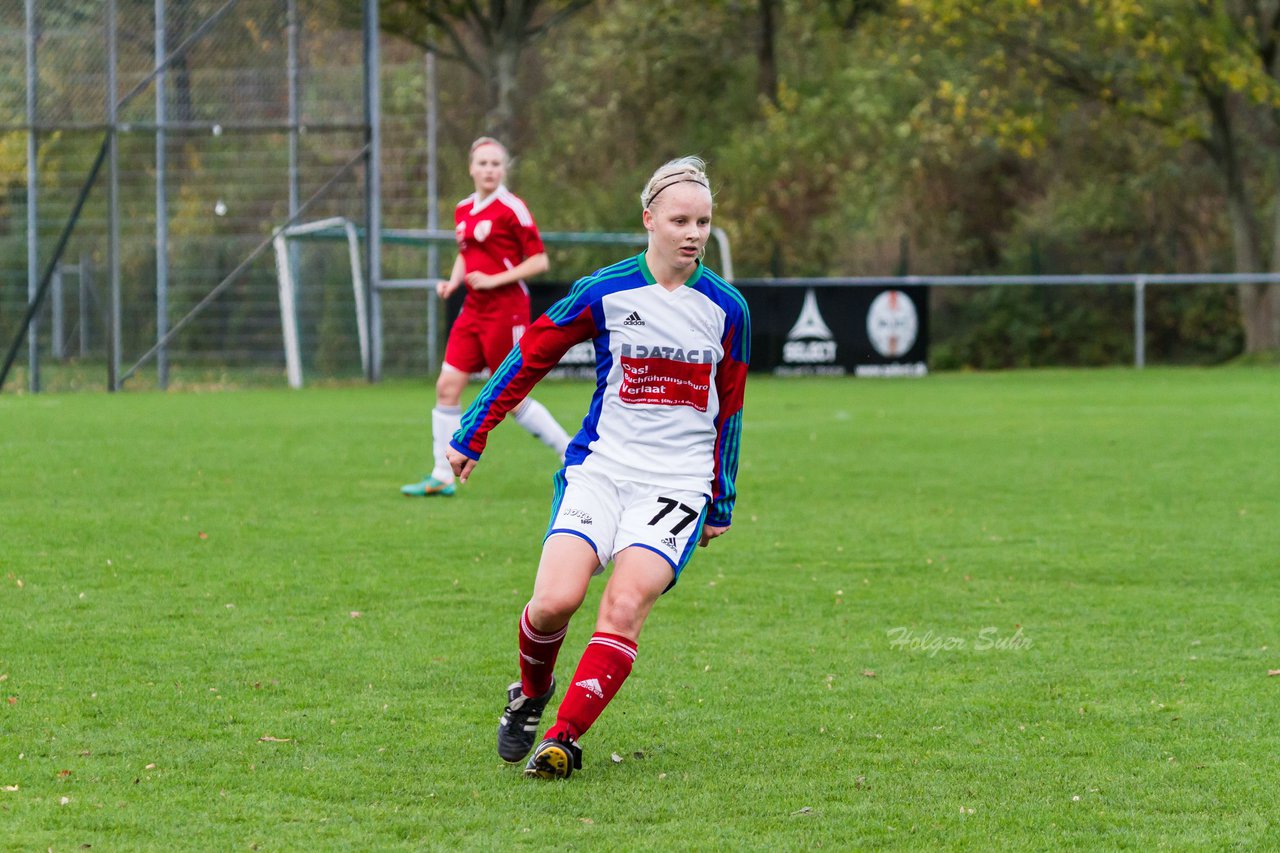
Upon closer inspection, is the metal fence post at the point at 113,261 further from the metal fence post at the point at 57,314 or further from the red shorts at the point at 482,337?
the red shorts at the point at 482,337

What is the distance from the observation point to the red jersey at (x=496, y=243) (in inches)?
411

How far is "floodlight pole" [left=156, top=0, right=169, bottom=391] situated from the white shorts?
18853mm

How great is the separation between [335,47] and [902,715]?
→ 2014 cm

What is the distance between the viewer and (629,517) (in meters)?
4.60

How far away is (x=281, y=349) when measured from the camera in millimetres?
23375

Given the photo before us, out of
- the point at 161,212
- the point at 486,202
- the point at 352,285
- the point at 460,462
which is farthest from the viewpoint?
the point at 352,285

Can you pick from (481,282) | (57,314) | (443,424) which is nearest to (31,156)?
(57,314)

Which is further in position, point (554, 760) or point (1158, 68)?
point (1158, 68)

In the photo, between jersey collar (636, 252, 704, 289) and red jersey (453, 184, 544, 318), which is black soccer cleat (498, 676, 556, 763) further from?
red jersey (453, 184, 544, 318)

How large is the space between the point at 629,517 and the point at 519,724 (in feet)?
1.97

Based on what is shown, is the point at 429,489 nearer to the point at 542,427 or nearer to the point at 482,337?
the point at 542,427

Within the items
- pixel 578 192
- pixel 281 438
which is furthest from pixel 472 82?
pixel 281 438

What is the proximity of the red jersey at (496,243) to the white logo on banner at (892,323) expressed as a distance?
14057 millimetres

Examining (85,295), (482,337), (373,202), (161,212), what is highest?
(373,202)
